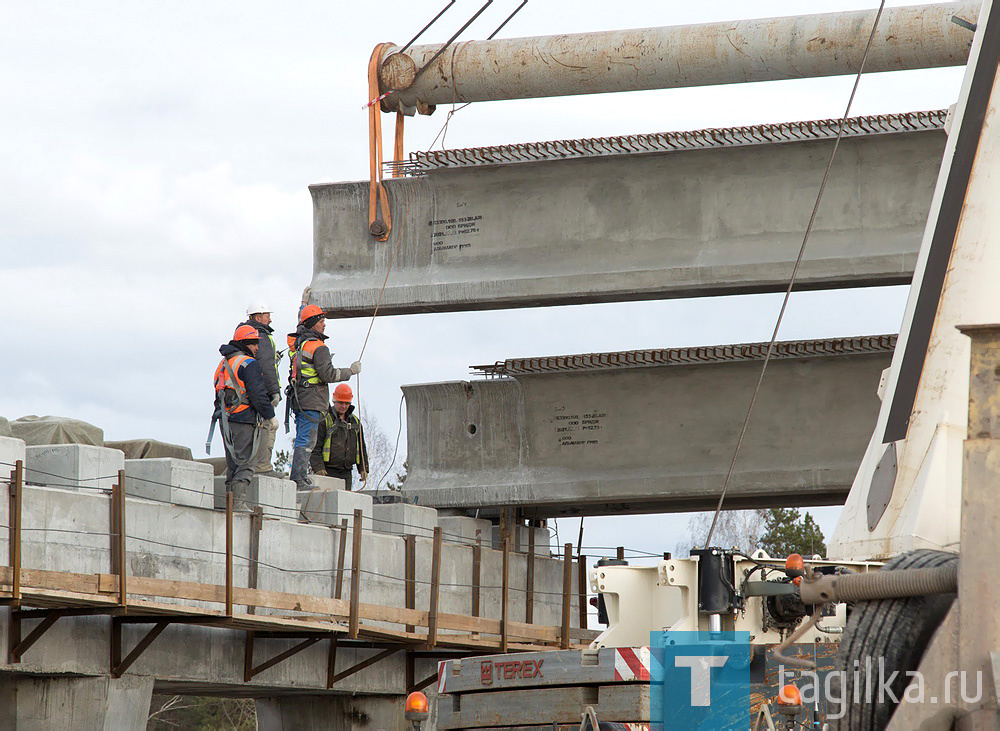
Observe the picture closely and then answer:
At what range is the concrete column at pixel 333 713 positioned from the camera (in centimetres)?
1994

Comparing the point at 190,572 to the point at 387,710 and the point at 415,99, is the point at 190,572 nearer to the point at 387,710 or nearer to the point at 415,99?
the point at 387,710

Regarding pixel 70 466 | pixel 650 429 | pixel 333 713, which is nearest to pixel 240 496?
pixel 70 466

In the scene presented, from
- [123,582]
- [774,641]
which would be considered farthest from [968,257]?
[123,582]

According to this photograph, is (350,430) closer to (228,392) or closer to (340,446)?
(340,446)

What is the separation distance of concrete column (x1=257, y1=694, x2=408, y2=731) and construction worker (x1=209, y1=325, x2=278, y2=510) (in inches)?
174

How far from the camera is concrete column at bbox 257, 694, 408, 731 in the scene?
19938 mm

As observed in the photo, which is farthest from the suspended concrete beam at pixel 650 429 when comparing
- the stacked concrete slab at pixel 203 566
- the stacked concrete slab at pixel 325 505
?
the stacked concrete slab at pixel 325 505

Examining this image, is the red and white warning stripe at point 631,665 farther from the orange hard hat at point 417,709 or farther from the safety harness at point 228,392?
the safety harness at point 228,392

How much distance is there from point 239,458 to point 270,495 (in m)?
0.73

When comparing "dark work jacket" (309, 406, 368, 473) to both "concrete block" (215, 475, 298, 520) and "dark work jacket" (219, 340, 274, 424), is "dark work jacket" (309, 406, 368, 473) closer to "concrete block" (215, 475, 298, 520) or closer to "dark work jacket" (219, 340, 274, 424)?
"concrete block" (215, 475, 298, 520)

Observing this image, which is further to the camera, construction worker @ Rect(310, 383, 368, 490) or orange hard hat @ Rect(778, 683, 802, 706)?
construction worker @ Rect(310, 383, 368, 490)

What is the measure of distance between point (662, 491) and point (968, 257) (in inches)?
495
